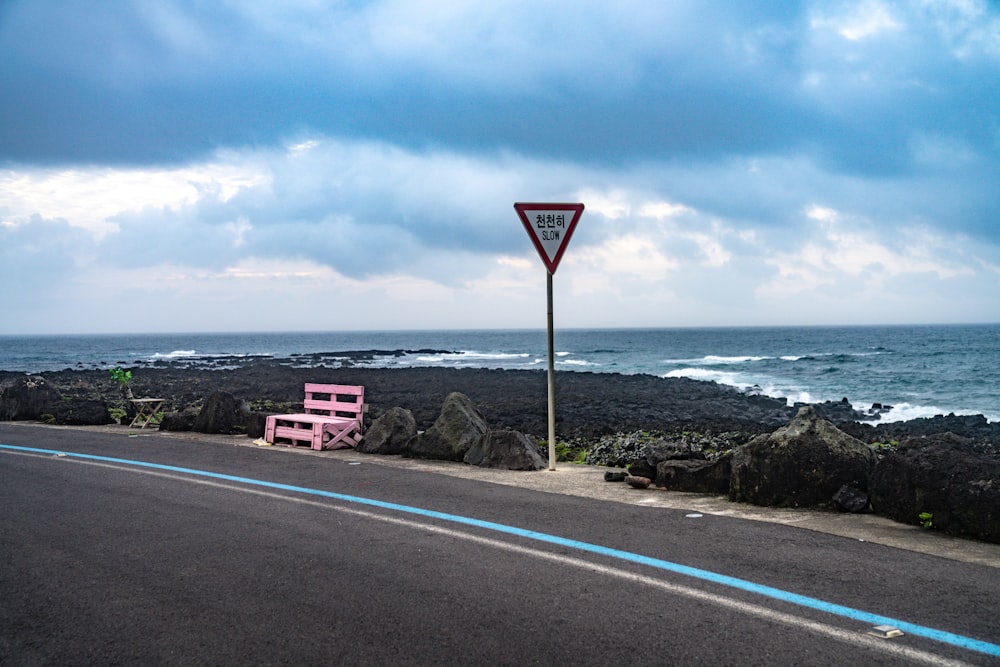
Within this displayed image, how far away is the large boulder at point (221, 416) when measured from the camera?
14.0 metres

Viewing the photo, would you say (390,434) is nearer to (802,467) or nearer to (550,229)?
(550,229)

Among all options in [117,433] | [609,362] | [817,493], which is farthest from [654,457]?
[609,362]

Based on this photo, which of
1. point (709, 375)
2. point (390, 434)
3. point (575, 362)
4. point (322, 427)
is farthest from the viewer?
point (575, 362)

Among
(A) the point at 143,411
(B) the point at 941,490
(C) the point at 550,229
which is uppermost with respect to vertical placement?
(C) the point at 550,229

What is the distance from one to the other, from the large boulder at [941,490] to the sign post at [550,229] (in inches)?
147

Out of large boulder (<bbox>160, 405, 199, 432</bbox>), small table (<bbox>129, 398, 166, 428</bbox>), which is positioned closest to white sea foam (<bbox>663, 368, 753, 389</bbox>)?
small table (<bbox>129, 398, 166, 428</bbox>)

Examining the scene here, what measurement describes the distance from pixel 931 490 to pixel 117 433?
1305cm

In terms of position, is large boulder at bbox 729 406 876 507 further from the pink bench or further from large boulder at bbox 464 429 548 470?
the pink bench

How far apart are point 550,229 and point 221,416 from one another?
8049 mm

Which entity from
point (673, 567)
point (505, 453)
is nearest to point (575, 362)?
point (505, 453)

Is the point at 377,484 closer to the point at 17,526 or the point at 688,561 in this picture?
the point at 17,526

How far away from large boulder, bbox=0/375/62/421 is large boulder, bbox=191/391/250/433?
5.08 meters

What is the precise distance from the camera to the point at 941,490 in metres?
6.03

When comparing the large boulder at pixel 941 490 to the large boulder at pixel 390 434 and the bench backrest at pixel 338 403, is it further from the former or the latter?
the bench backrest at pixel 338 403
